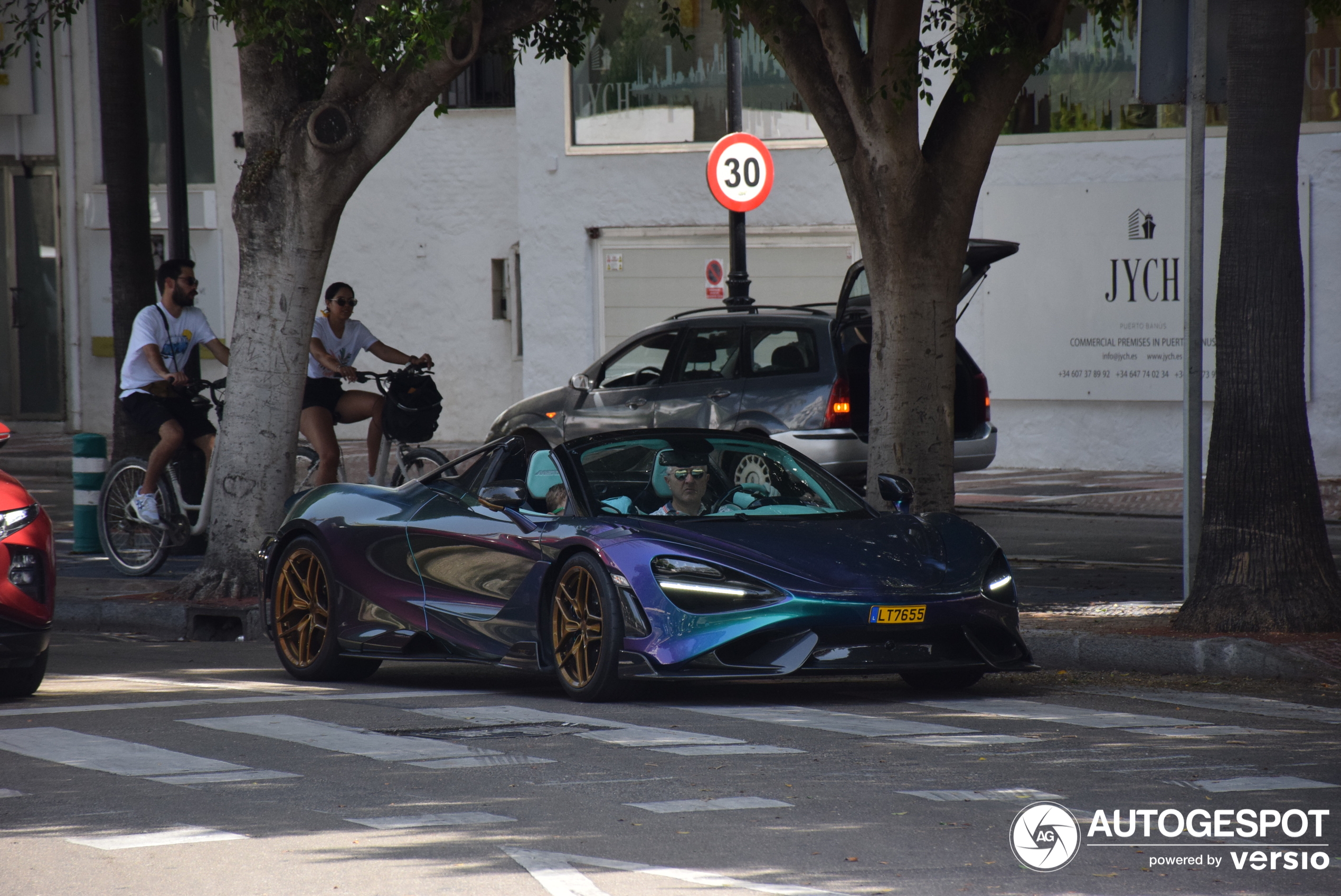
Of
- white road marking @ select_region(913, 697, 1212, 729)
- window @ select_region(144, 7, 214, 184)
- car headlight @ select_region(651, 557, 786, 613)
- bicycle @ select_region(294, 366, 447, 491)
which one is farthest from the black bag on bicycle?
window @ select_region(144, 7, 214, 184)

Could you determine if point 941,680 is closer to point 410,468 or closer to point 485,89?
point 410,468

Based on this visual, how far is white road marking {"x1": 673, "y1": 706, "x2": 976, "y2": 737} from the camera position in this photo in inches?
297

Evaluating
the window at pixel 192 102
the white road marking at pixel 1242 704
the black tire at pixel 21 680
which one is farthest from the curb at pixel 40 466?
the white road marking at pixel 1242 704

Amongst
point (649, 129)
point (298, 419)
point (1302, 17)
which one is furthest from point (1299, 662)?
point (649, 129)

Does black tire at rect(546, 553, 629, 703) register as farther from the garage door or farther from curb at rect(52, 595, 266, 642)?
the garage door

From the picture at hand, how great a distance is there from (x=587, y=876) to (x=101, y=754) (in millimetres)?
2730

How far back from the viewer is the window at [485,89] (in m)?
27.6

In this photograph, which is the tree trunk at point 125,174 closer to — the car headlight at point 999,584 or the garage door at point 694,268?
the car headlight at point 999,584

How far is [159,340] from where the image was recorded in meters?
13.5

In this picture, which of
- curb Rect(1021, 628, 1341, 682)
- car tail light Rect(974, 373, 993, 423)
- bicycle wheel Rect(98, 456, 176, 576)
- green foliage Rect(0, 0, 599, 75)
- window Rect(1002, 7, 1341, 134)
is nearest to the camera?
curb Rect(1021, 628, 1341, 682)

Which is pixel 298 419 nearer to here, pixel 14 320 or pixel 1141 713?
pixel 1141 713

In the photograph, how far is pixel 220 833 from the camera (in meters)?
5.81

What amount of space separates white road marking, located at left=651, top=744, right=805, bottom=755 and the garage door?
17161 mm

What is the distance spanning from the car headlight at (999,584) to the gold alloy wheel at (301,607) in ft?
10.5
